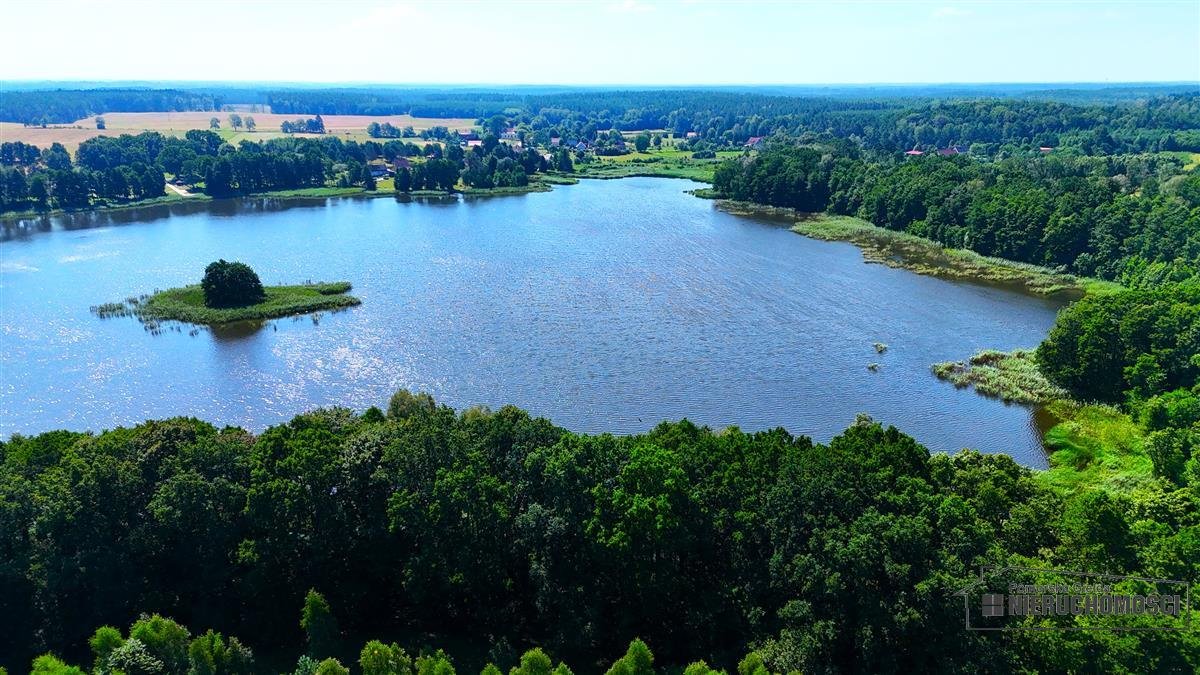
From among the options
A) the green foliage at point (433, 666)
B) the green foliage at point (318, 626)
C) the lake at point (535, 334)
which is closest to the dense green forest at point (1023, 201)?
the lake at point (535, 334)

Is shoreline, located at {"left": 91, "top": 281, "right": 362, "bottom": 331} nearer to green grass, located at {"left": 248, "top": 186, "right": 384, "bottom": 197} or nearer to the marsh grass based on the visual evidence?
the marsh grass

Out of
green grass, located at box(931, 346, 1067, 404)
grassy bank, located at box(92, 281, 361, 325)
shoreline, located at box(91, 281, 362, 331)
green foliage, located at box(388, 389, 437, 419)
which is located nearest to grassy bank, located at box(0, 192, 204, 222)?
shoreline, located at box(91, 281, 362, 331)

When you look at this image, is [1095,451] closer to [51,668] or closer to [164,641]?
[164,641]

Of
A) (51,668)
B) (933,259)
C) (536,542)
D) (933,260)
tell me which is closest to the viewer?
(51,668)

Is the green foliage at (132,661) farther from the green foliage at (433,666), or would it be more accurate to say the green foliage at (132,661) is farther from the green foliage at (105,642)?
the green foliage at (433,666)

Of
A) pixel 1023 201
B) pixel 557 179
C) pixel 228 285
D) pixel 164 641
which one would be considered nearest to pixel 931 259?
pixel 1023 201
